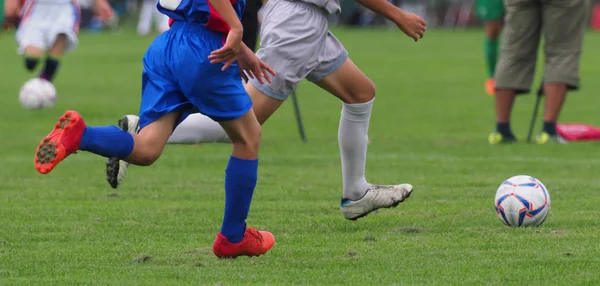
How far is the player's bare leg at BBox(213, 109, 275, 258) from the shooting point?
16.4ft

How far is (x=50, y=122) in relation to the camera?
1230 centimetres

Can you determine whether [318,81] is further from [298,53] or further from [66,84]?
[66,84]

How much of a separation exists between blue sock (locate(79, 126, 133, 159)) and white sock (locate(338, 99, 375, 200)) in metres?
1.60

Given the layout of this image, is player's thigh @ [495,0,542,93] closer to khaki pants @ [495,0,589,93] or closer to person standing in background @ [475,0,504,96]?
khaki pants @ [495,0,589,93]

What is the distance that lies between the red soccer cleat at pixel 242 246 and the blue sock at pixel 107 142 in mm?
547

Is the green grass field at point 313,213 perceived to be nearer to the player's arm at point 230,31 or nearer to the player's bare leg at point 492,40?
the player's bare leg at point 492,40

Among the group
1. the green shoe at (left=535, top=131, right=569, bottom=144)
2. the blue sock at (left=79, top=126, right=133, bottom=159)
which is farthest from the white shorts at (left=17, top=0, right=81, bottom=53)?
the blue sock at (left=79, top=126, right=133, bottom=159)

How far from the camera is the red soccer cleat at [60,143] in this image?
14.9 ft

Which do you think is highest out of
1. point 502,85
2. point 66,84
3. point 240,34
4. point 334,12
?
point 240,34

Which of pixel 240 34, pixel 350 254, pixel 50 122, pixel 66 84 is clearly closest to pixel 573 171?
pixel 350 254

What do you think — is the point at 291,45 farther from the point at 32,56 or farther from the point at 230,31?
the point at 32,56

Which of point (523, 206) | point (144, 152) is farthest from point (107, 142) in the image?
point (523, 206)

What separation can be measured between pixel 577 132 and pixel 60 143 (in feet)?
21.7

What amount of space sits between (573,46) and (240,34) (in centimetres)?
568
